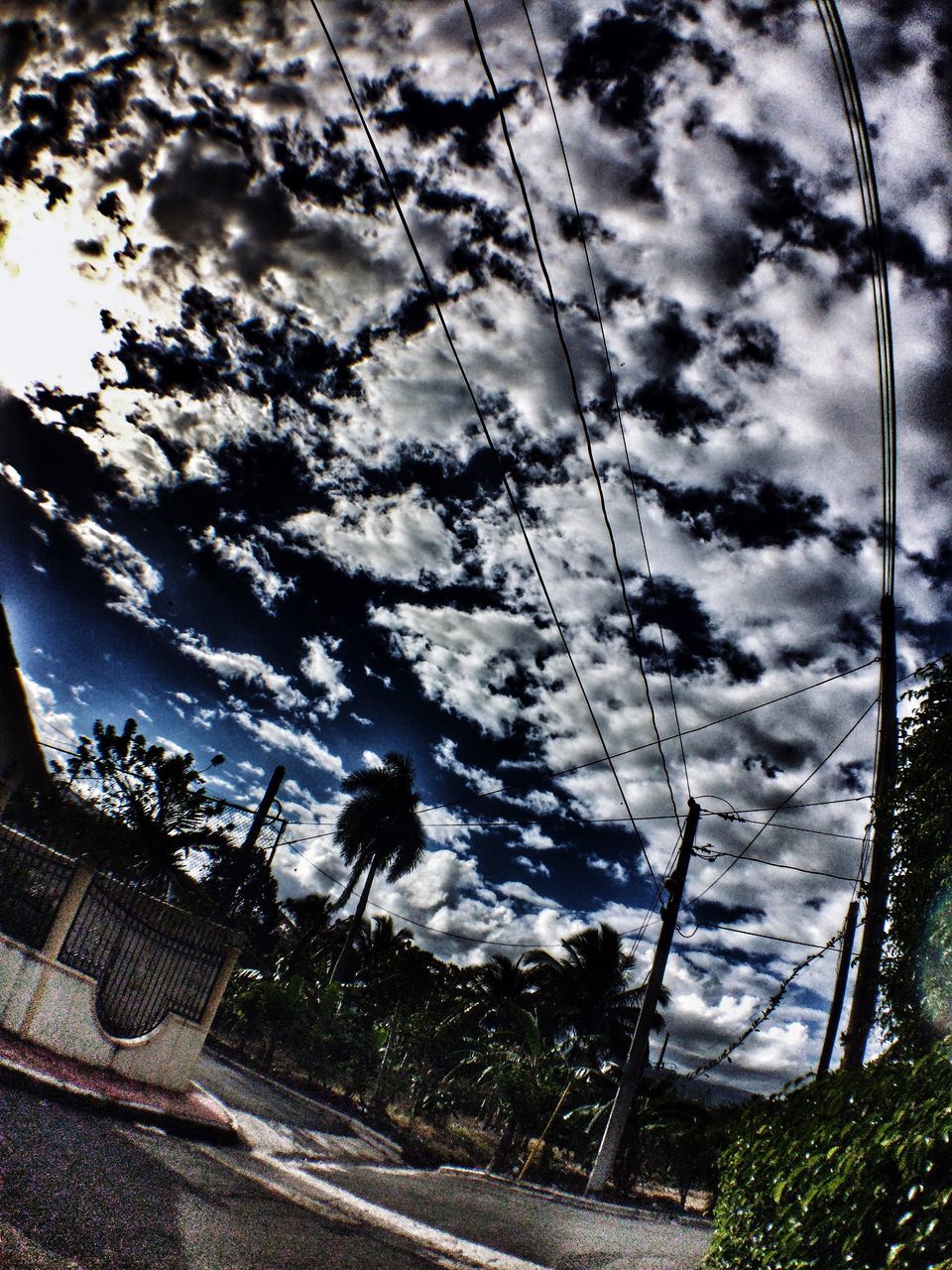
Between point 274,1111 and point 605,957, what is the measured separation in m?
22.1

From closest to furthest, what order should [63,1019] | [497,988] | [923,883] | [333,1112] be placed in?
[923,883]
[63,1019]
[333,1112]
[497,988]

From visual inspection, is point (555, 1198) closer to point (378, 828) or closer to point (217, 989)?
point (217, 989)

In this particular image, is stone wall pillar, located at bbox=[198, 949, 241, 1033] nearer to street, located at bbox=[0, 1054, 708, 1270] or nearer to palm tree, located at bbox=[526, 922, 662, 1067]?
street, located at bbox=[0, 1054, 708, 1270]

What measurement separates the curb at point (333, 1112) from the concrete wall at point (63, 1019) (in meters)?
7.70

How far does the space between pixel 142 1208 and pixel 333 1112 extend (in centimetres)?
1538

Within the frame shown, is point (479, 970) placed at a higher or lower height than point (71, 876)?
lower

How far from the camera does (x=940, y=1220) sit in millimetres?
2562

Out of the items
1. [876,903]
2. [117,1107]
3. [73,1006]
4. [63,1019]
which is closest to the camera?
[117,1107]

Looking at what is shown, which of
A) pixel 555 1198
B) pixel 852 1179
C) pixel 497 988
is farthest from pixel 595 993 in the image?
pixel 852 1179

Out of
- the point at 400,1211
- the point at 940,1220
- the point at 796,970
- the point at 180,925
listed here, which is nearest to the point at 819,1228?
the point at 940,1220

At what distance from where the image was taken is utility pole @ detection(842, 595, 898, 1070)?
6.18m

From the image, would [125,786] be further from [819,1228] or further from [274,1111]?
[819,1228]

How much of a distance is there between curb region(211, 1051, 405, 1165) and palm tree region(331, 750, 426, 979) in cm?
872

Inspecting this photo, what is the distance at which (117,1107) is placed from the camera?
643cm
